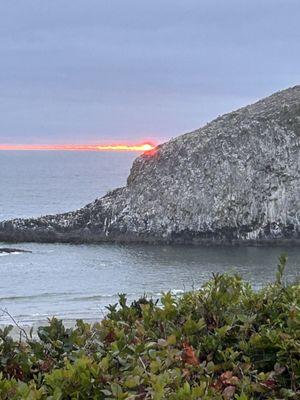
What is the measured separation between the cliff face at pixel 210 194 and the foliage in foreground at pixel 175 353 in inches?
2464

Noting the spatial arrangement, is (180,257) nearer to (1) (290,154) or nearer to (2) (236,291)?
(1) (290,154)

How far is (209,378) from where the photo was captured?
4332 millimetres

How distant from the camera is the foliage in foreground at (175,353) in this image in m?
3.93

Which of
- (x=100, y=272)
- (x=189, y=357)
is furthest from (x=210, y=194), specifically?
(x=189, y=357)

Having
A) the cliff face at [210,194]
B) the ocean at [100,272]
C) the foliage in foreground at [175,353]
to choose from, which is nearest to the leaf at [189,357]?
the foliage in foreground at [175,353]

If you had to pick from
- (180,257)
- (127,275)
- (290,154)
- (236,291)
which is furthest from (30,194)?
(236,291)

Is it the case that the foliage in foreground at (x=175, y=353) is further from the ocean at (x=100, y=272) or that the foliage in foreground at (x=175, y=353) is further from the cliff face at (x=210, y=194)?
the cliff face at (x=210, y=194)

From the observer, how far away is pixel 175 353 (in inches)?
176

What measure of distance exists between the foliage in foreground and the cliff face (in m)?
62.6

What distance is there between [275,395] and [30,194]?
122074mm

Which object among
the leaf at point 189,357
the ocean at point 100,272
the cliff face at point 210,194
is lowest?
the ocean at point 100,272

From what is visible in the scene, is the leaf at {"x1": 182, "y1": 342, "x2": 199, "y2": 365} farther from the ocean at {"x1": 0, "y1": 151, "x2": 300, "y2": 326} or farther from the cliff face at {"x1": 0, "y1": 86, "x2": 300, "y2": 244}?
the cliff face at {"x1": 0, "y1": 86, "x2": 300, "y2": 244}

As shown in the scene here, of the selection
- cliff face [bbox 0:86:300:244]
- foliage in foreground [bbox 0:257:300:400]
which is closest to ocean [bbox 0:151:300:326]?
cliff face [bbox 0:86:300:244]

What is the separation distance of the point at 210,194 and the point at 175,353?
2795 inches
